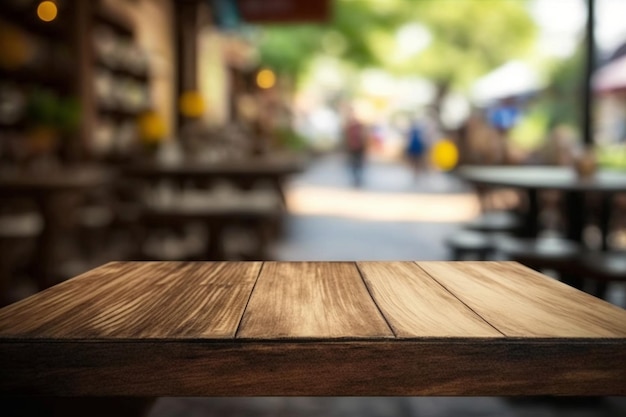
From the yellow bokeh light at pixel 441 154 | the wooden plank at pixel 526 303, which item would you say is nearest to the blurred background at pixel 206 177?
the wooden plank at pixel 526 303

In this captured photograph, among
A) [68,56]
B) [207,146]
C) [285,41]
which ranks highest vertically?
[285,41]

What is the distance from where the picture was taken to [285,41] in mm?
17359

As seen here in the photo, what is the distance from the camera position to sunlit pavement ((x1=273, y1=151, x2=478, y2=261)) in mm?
6379

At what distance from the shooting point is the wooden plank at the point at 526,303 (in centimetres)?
105

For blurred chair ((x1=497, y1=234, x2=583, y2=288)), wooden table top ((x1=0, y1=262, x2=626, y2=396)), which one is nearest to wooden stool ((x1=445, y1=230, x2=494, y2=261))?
blurred chair ((x1=497, y1=234, x2=583, y2=288))

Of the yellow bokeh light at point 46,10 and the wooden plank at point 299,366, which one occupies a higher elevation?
the yellow bokeh light at point 46,10

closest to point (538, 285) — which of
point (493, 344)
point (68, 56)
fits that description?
point (493, 344)

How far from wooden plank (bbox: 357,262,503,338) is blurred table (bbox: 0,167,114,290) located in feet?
8.93

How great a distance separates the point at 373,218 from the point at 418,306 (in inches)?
292

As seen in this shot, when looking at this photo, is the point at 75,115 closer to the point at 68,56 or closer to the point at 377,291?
the point at 68,56

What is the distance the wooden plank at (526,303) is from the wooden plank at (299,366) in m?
0.04

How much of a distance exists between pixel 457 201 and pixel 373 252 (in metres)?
4.67

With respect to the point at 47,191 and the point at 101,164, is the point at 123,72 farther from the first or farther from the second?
the point at 47,191

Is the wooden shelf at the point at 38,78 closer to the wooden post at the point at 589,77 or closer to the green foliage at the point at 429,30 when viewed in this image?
the wooden post at the point at 589,77
